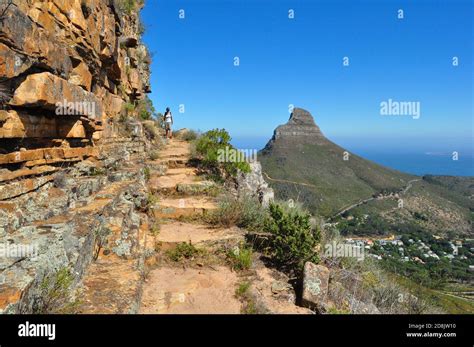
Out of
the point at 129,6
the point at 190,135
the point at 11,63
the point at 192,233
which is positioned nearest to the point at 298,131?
the point at 190,135

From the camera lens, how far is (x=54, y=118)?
17.2 feet

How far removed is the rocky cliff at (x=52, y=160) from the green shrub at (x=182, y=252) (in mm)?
894

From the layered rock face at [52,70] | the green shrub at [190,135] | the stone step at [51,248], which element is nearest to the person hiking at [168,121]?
the green shrub at [190,135]

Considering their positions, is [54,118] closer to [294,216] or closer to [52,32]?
[52,32]

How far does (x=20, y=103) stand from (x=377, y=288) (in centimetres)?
665

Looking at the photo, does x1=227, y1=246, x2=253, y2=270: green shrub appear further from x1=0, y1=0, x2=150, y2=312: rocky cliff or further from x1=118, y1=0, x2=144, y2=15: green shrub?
x1=118, y1=0, x2=144, y2=15: green shrub

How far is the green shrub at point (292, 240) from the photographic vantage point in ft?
18.4

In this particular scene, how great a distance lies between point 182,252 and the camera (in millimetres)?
5863

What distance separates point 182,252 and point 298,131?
88464 mm

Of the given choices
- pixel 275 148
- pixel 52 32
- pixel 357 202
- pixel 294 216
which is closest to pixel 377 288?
pixel 294 216

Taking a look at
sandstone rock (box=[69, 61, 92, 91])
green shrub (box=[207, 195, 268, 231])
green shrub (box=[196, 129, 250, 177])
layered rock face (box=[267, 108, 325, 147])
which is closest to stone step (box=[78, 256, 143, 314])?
green shrub (box=[207, 195, 268, 231])

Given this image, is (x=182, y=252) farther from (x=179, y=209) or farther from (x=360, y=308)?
(x=360, y=308)

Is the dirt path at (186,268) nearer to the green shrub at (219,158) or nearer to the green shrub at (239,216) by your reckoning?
the green shrub at (239,216)

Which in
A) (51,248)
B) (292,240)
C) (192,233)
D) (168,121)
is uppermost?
(168,121)
